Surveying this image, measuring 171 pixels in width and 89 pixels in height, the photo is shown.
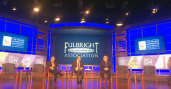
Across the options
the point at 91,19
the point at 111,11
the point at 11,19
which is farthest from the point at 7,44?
the point at 111,11

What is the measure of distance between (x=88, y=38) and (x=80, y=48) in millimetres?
1037

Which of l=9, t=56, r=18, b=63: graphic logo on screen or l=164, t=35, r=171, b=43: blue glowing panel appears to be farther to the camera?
l=9, t=56, r=18, b=63: graphic logo on screen

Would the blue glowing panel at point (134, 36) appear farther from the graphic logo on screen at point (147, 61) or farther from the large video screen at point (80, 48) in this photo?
the large video screen at point (80, 48)

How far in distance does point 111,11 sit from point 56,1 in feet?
11.2

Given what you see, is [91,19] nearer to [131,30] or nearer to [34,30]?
[131,30]

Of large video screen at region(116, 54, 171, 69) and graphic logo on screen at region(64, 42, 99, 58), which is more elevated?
graphic logo on screen at region(64, 42, 99, 58)

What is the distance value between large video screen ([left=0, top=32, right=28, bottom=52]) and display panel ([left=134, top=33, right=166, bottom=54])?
720cm

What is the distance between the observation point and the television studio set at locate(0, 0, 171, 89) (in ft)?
21.8

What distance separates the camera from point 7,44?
A: 8.11 meters

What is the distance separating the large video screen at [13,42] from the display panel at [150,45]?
7199 mm

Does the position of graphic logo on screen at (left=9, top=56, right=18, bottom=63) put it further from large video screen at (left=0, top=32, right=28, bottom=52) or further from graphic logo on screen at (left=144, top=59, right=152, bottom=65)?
Answer: graphic logo on screen at (left=144, top=59, right=152, bottom=65)

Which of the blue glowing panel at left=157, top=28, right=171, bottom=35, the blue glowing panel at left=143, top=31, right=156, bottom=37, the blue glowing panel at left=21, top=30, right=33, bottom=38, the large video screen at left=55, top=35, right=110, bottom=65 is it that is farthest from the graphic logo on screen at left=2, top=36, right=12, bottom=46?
the blue glowing panel at left=157, top=28, right=171, bottom=35

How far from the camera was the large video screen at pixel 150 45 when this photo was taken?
8.02 m

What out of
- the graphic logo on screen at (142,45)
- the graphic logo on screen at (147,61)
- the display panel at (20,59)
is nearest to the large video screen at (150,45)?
the graphic logo on screen at (142,45)
